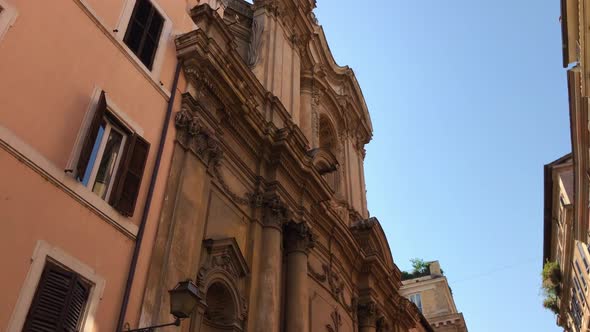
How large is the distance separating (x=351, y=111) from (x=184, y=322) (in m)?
16.5

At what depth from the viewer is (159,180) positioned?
32.1 feet

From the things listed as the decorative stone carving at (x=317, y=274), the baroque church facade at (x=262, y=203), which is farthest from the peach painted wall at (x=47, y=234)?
the decorative stone carving at (x=317, y=274)

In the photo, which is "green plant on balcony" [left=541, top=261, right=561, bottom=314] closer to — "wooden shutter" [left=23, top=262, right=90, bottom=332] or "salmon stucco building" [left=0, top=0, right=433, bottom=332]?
"salmon stucco building" [left=0, top=0, right=433, bottom=332]

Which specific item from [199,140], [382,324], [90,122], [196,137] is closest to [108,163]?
[90,122]

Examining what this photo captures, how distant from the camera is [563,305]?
112 ft

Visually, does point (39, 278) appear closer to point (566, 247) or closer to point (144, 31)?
point (144, 31)

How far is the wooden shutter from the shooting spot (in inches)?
259

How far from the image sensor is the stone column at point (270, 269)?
11.7 metres

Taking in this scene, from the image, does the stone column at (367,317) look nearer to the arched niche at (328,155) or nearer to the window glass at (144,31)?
the arched niche at (328,155)

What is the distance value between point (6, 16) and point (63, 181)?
2.32 meters

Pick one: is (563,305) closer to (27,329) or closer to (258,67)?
(258,67)

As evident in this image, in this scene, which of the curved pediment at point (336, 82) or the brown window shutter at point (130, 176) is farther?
the curved pediment at point (336, 82)

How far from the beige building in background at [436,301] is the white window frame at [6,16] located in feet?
116

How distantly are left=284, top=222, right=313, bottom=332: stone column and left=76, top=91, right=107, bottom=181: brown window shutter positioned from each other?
6763 millimetres
